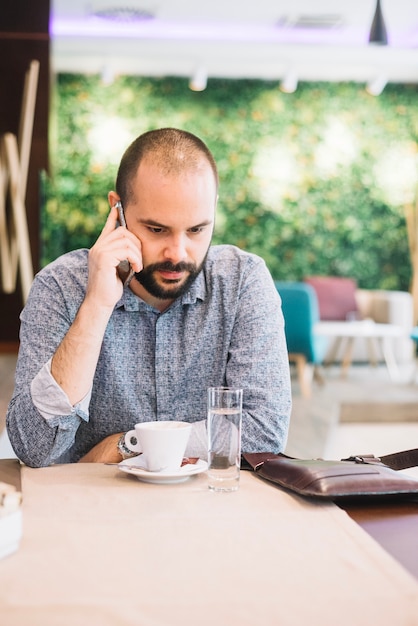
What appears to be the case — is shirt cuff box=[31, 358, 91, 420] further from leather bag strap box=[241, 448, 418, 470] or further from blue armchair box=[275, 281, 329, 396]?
blue armchair box=[275, 281, 329, 396]

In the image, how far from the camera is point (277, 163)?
9211 mm

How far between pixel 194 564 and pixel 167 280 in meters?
0.86

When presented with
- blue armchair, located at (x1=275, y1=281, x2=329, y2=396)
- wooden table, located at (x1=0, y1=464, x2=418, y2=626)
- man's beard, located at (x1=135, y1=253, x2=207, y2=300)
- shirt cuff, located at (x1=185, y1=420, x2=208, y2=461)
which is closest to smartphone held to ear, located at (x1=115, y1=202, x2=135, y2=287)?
man's beard, located at (x1=135, y1=253, x2=207, y2=300)

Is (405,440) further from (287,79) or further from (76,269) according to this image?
(287,79)

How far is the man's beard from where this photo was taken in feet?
5.38

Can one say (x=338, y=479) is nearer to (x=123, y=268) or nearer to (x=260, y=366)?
(x=260, y=366)

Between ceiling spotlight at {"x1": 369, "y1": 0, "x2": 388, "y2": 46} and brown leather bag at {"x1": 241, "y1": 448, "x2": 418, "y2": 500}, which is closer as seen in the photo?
brown leather bag at {"x1": 241, "y1": 448, "x2": 418, "y2": 500}

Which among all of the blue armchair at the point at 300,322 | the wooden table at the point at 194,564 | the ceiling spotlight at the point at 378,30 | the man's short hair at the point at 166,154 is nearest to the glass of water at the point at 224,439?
the wooden table at the point at 194,564

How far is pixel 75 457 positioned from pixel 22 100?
4394 mm

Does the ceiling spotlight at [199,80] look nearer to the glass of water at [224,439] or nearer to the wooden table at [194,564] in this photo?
the glass of water at [224,439]

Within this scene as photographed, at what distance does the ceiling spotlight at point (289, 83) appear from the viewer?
8.84 metres

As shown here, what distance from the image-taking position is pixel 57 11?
7.67m

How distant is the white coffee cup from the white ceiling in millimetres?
6664

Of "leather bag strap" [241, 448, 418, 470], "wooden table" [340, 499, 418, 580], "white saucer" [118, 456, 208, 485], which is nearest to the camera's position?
"wooden table" [340, 499, 418, 580]
